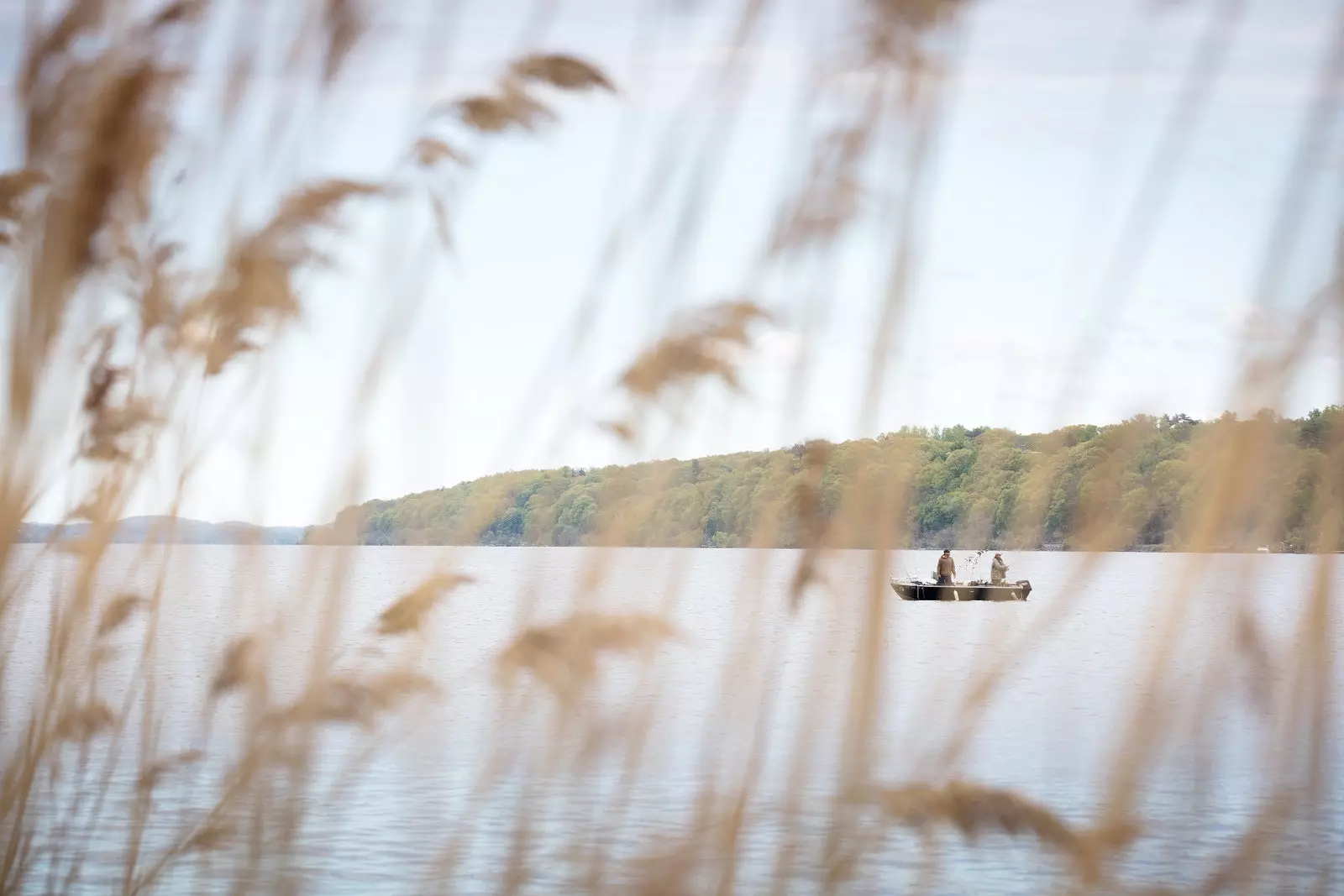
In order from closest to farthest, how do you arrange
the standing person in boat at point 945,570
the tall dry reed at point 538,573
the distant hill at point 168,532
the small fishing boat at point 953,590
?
1. the tall dry reed at point 538,573
2. the distant hill at point 168,532
3. the small fishing boat at point 953,590
4. the standing person in boat at point 945,570

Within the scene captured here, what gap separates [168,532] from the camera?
3.12 meters

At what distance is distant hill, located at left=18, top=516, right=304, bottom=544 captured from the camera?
3158 millimetres

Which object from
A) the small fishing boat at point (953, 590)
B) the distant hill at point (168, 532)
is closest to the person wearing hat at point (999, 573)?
the small fishing boat at point (953, 590)

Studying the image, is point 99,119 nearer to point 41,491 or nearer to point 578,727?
point 41,491

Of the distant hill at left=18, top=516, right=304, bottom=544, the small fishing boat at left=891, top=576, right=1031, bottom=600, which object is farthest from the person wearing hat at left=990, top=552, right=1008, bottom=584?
the distant hill at left=18, top=516, right=304, bottom=544

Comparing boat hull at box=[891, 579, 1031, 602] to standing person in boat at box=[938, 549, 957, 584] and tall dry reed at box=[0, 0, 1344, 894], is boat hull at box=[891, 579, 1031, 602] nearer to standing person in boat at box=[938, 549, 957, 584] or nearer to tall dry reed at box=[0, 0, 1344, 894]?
standing person in boat at box=[938, 549, 957, 584]

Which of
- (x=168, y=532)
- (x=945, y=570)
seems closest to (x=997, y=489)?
(x=168, y=532)

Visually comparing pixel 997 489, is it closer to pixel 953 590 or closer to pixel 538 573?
pixel 538 573

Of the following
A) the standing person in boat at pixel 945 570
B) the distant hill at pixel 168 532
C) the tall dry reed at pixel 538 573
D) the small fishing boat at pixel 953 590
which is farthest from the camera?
the standing person in boat at pixel 945 570

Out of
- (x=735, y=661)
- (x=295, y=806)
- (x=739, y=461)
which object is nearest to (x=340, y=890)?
(x=739, y=461)

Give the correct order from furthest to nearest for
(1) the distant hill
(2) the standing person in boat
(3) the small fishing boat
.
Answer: (2) the standing person in boat → (3) the small fishing boat → (1) the distant hill

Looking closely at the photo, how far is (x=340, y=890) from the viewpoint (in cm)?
823

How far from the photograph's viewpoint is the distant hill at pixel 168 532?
3.16 meters

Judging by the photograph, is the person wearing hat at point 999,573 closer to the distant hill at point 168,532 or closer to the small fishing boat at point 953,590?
the small fishing boat at point 953,590
